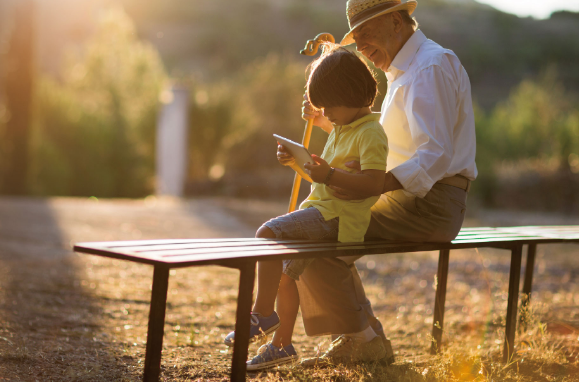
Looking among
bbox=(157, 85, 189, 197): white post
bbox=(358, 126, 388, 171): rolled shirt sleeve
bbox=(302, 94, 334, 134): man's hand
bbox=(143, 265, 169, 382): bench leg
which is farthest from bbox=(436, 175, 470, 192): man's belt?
bbox=(157, 85, 189, 197): white post

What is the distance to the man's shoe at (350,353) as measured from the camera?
108 inches

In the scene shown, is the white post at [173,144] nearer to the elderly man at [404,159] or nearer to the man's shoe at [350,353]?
the elderly man at [404,159]

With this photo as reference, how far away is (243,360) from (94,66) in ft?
73.7

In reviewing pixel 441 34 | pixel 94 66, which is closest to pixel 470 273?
pixel 94 66

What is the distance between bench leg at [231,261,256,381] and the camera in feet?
7.00

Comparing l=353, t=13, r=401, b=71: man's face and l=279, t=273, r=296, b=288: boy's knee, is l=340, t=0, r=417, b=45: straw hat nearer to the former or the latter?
l=353, t=13, r=401, b=71: man's face

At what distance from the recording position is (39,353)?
287cm

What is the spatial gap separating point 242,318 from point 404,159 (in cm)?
102

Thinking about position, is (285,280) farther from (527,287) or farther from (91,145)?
(91,145)

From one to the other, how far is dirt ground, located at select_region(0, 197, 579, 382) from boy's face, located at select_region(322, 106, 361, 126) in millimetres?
965

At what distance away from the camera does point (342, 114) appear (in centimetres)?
252

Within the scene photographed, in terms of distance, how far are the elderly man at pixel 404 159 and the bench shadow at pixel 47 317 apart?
2.97 ft

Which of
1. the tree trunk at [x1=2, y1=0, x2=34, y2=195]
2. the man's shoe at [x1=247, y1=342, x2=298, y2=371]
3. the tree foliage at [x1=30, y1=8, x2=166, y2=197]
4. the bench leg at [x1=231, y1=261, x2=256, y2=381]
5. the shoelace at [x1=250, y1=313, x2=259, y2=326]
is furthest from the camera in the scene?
the tree foliage at [x1=30, y1=8, x2=166, y2=197]

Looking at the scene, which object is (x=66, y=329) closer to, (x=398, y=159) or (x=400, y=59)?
(x=398, y=159)
